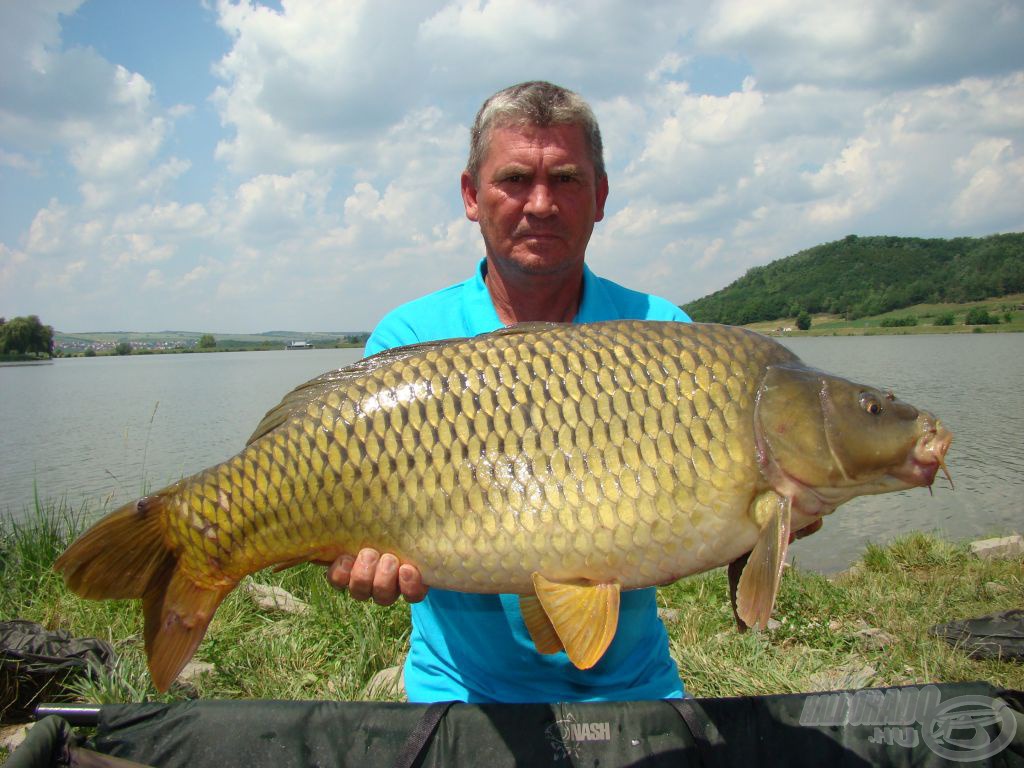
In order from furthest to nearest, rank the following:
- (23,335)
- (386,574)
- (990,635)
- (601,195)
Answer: (23,335) → (990,635) → (601,195) → (386,574)

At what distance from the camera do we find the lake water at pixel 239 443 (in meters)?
5.73

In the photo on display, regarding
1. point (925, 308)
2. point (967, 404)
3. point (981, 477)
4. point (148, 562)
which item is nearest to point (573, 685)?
point (148, 562)

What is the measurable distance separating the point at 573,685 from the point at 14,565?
3.06 meters

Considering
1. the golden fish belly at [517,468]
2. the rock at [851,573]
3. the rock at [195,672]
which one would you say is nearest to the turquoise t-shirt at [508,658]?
the golden fish belly at [517,468]

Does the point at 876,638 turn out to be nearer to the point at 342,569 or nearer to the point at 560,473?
the point at 560,473

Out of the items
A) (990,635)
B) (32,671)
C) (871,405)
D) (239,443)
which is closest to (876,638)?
(990,635)

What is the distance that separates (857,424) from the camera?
4.00 feet

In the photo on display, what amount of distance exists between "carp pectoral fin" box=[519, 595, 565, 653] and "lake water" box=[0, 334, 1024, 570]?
3125mm

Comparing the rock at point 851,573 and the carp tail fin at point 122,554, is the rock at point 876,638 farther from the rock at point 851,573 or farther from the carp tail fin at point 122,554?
the carp tail fin at point 122,554

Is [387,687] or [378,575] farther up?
[378,575]

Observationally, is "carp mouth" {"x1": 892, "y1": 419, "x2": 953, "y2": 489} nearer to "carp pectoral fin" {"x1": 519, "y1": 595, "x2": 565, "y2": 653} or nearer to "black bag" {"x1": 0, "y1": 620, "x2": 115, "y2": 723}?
"carp pectoral fin" {"x1": 519, "y1": 595, "x2": 565, "y2": 653}

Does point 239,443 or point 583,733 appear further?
point 239,443

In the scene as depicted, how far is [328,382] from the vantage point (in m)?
1.35

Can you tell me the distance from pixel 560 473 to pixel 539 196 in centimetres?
74
